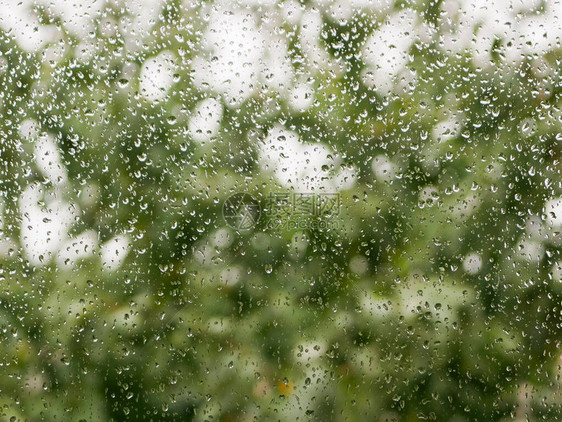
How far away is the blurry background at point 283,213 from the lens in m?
0.81

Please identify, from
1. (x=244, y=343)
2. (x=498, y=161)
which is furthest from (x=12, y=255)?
(x=498, y=161)

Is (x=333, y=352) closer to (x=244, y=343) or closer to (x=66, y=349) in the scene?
(x=244, y=343)

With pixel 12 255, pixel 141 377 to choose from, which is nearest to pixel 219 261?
pixel 141 377

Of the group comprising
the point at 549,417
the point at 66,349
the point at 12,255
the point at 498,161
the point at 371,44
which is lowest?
the point at 549,417

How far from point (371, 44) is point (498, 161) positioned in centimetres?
30

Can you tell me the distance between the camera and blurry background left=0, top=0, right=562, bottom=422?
806mm

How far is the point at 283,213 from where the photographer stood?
83 centimetres

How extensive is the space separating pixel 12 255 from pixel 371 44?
70 cm

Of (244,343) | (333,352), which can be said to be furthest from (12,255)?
(333,352)

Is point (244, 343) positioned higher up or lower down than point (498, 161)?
lower down

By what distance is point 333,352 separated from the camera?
82 centimetres

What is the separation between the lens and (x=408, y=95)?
843 mm

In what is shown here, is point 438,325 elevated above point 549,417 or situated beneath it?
elevated above

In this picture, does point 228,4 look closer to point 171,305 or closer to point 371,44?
point 371,44
